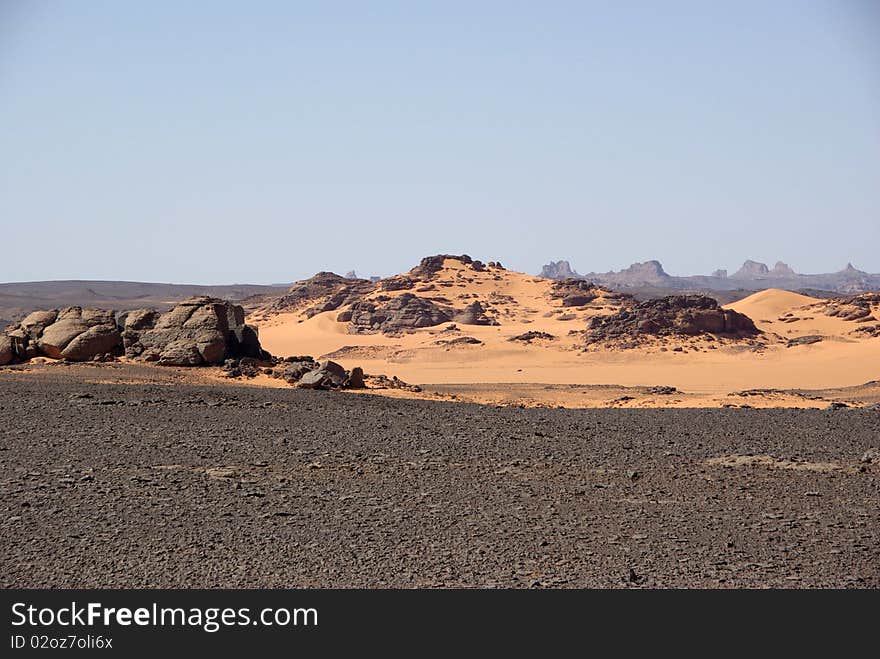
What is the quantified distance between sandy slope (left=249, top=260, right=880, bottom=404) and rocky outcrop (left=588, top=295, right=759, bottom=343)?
1275 millimetres

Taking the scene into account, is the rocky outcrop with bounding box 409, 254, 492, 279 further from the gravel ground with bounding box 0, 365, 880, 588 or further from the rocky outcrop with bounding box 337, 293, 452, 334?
the gravel ground with bounding box 0, 365, 880, 588

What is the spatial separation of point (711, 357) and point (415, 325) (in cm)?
2140

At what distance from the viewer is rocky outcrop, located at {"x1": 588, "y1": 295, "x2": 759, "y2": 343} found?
49.5 metres

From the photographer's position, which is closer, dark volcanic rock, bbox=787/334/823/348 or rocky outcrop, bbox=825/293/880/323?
dark volcanic rock, bbox=787/334/823/348

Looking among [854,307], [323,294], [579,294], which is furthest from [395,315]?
[854,307]

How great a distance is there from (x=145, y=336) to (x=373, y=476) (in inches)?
546

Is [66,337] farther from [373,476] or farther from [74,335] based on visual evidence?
[373,476]

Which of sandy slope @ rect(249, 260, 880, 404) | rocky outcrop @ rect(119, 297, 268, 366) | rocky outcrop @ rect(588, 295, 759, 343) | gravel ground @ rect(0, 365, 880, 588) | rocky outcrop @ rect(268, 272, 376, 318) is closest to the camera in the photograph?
gravel ground @ rect(0, 365, 880, 588)

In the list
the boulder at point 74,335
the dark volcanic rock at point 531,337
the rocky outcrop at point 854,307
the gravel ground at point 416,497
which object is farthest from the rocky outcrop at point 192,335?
the rocky outcrop at point 854,307

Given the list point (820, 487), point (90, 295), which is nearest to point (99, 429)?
point (820, 487)

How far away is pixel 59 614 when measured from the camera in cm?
732

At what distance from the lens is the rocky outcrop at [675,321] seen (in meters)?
49.5

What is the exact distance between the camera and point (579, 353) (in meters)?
48.1

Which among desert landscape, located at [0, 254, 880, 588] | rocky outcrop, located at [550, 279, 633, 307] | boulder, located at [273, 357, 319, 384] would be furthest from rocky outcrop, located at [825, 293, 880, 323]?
boulder, located at [273, 357, 319, 384]
